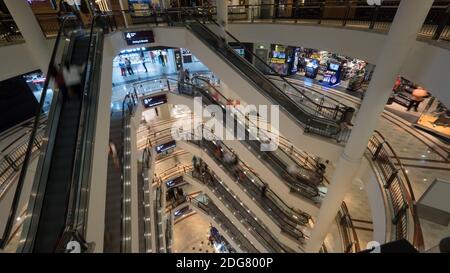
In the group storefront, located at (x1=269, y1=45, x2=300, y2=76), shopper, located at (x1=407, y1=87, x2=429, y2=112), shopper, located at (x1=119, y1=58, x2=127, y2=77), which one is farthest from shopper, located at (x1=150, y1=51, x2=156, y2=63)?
shopper, located at (x1=407, y1=87, x2=429, y2=112)

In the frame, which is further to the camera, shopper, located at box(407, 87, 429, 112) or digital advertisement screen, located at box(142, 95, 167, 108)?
digital advertisement screen, located at box(142, 95, 167, 108)

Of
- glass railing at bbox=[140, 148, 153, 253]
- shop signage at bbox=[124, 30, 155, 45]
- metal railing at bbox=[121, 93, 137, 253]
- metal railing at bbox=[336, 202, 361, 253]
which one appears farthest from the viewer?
shop signage at bbox=[124, 30, 155, 45]

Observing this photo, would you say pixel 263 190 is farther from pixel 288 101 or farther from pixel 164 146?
pixel 164 146

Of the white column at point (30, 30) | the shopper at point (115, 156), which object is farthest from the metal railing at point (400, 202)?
the white column at point (30, 30)

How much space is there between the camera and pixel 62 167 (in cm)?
387

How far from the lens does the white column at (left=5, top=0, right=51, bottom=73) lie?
6.05 metres

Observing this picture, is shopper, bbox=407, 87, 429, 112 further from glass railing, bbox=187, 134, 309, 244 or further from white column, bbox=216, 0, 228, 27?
white column, bbox=216, 0, 228, 27

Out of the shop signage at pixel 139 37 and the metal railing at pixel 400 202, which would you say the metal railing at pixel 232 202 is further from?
the shop signage at pixel 139 37

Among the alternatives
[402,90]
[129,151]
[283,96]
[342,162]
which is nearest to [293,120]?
[283,96]

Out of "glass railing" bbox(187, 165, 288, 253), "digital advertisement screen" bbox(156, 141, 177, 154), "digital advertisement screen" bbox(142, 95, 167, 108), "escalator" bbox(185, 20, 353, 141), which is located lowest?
"glass railing" bbox(187, 165, 288, 253)

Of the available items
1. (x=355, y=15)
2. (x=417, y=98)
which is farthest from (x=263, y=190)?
(x=355, y=15)
